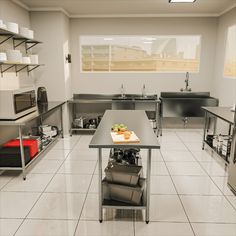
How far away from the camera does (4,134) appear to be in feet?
11.0

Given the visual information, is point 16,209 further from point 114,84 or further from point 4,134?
point 114,84

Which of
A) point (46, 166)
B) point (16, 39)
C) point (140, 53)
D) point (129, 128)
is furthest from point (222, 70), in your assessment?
point (16, 39)

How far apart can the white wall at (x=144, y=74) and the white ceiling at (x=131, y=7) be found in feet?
0.69

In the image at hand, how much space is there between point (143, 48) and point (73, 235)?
13.7 feet

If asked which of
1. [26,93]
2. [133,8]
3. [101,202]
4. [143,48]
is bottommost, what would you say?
[101,202]

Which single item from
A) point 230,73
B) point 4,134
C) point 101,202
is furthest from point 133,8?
point 101,202

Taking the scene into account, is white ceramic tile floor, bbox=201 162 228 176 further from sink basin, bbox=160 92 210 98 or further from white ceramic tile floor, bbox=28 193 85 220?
sink basin, bbox=160 92 210 98

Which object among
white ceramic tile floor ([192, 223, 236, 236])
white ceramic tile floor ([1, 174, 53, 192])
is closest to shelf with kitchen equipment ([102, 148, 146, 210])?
white ceramic tile floor ([192, 223, 236, 236])

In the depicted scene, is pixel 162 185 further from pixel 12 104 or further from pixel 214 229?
pixel 12 104

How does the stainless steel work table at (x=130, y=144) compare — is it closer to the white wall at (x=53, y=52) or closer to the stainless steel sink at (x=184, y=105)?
the stainless steel sink at (x=184, y=105)

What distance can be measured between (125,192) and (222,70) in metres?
3.62

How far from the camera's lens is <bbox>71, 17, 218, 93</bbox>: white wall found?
4.80 meters

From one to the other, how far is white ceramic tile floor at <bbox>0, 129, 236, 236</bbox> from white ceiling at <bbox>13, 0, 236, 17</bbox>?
260 centimetres

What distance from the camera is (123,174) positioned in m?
2.01
